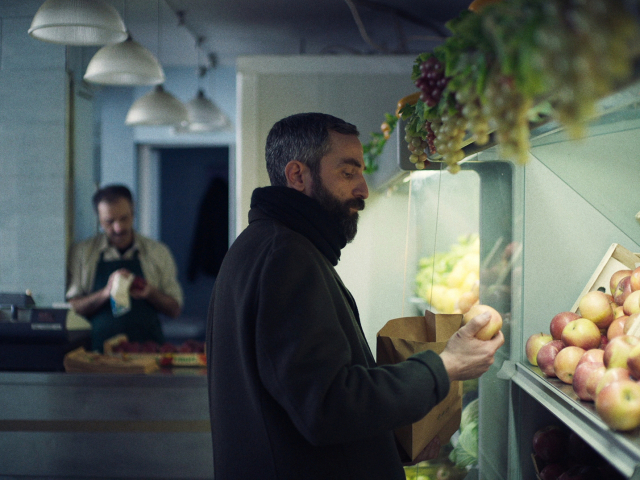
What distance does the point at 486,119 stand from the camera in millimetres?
772

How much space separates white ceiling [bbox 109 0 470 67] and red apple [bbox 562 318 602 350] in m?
3.29

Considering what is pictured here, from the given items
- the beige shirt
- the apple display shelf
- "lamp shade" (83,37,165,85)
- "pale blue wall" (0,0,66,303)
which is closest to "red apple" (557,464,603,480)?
the apple display shelf

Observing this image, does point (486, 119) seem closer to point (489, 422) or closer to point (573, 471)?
point (573, 471)

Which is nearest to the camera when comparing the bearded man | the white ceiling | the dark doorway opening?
the bearded man

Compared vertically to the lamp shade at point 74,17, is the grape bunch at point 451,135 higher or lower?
lower

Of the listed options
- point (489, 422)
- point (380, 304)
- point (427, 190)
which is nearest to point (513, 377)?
point (489, 422)

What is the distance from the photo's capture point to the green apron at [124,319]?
12.9 ft

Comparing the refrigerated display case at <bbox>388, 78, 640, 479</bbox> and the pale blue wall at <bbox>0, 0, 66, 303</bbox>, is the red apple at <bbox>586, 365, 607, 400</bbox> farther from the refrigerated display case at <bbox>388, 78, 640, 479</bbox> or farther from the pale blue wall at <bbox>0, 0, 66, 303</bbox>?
the pale blue wall at <bbox>0, 0, 66, 303</bbox>

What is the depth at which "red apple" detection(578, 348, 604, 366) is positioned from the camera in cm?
128

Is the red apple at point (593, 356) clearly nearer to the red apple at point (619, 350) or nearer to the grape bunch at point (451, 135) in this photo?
the red apple at point (619, 350)

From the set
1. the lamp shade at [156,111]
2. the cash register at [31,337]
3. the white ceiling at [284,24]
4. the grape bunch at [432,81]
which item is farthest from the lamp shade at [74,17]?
the grape bunch at [432,81]

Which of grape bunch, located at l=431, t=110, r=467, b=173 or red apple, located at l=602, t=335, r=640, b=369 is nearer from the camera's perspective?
grape bunch, located at l=431, t=110, r=467, b=173

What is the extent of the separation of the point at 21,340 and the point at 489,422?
2.70 m

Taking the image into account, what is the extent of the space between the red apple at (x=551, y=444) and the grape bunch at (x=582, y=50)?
128cm
